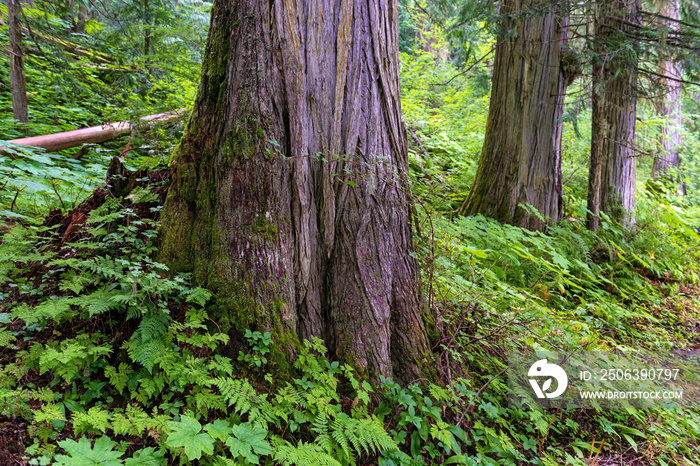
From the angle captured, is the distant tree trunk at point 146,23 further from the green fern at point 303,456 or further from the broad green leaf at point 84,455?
the green fern at point 303,456

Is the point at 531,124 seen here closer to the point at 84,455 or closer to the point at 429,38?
the point at 84,455

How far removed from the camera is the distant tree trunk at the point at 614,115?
5410mm

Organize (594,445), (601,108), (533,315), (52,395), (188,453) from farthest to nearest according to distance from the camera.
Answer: (601,108), (533,315), (594,445), (52,395), (188,453)

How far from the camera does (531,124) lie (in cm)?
593

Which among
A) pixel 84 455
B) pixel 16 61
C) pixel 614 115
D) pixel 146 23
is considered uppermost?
pixel 146 23

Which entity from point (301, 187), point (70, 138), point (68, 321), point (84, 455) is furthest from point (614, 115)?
point (70, 138)

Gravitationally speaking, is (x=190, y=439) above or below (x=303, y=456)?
above

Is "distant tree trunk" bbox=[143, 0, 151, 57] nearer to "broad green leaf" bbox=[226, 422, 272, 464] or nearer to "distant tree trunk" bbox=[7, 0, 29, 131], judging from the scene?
"distant tree trunk" bbox=[7, 0, 29, 131]

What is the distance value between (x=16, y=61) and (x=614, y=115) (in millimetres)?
9442

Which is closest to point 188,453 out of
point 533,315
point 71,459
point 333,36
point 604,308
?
point 71,459

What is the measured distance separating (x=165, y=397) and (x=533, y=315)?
3.31 meters

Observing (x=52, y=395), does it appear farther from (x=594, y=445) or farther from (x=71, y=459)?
(x=594, y=445)

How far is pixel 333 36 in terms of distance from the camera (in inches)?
103

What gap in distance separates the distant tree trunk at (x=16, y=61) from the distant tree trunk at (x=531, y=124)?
692 cm
